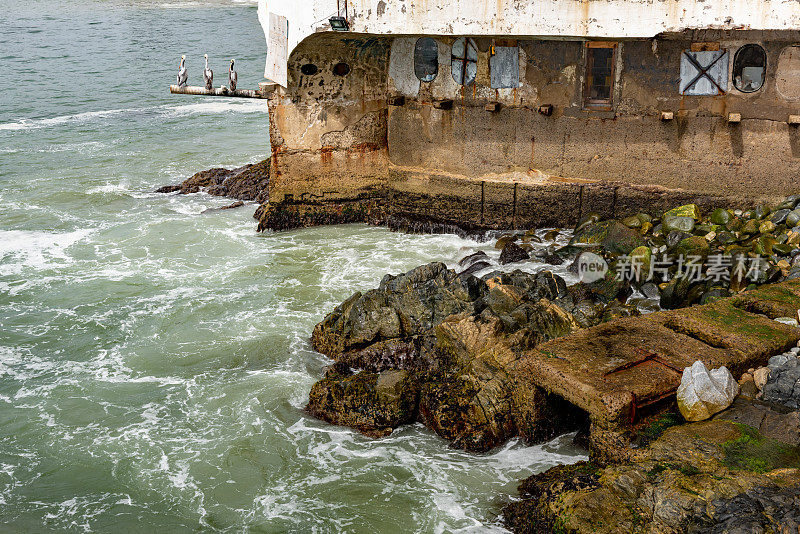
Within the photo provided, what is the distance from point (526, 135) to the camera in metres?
13.8

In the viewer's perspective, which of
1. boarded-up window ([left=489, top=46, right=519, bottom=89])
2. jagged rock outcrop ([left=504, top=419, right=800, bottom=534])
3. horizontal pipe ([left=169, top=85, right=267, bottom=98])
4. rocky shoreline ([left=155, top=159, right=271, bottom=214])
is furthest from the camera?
rocky shoreline ([left=155, top=159, right=271, bottom=214])

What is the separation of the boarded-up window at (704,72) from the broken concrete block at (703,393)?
21.5 ft

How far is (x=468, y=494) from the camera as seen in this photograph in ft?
25.3

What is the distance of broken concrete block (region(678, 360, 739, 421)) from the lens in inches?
283

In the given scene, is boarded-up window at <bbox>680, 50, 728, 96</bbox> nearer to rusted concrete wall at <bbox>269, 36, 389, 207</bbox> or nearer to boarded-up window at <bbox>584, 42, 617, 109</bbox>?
boarded-up window at <bbox>584, 42, 617, 109</bbox>

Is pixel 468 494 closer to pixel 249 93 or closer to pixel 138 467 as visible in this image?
pixel 138 467

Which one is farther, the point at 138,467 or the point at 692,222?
the point at 692,222

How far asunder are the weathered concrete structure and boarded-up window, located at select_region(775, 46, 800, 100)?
0.03 meters

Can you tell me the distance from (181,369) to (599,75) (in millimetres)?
8156

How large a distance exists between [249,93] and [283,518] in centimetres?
999

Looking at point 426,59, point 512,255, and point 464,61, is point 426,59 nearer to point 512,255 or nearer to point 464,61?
point 464,61

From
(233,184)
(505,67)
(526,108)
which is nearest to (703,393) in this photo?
(526,108)

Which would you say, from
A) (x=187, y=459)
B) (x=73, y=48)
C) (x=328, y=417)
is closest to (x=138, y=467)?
(x=187, y=459)

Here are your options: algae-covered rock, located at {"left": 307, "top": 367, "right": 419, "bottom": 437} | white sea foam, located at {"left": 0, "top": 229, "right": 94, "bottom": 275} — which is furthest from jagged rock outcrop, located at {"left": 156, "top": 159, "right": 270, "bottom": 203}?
algae-covered rock, located at {"left": 307, "top": 367, "right": 419, "bottom": 437}
